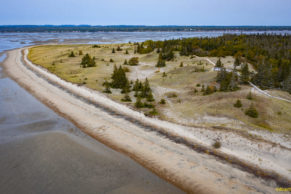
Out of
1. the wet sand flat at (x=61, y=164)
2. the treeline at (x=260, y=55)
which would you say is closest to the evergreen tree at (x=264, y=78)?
the treeline at (x=260, y=55)

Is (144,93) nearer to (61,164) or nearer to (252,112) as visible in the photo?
(252,112)

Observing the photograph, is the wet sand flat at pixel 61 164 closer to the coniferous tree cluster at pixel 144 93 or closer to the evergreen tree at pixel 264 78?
the coniferous tree cluster at pixel 144 93

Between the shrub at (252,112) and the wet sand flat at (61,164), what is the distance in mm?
7421

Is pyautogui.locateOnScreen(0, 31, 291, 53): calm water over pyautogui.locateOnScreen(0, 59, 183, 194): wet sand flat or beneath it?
over

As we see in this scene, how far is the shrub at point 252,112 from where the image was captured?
1272cm

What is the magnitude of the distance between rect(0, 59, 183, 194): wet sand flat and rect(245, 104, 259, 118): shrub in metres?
7.42

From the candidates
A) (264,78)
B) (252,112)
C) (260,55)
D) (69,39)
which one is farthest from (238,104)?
(69,39)

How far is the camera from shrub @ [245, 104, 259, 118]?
12.7m

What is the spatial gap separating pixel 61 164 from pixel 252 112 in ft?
36.7

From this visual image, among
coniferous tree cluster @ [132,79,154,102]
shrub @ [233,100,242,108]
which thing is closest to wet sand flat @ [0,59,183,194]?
coniferous tree cluster @ [132,79,154,102]

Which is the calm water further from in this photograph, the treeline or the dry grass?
the dry grass

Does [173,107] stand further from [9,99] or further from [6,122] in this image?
[9,99]

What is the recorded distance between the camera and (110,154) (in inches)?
408

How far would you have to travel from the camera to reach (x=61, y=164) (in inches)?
377
